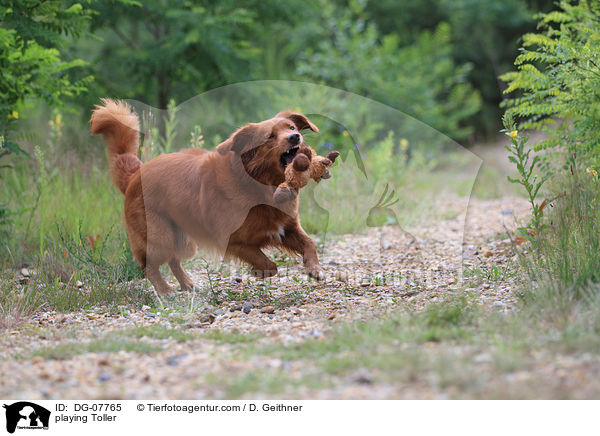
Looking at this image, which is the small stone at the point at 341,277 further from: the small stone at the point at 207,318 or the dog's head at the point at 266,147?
the small stone at the point at 207,318

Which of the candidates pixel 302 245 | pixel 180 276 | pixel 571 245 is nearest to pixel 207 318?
pixel 302 245

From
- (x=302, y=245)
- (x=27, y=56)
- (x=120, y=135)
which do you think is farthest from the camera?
(x=27, y=56)

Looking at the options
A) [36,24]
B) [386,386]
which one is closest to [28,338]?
[386,386]

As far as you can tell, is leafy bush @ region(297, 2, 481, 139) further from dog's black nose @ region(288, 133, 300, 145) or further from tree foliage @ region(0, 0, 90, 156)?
dog's black nose @ region(288, 133, 300, 145)

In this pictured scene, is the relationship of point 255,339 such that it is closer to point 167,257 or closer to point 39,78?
point 167,257

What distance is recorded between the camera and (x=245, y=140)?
391cm

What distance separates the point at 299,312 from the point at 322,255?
1525mm

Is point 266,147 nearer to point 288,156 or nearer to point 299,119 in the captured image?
point 288,156

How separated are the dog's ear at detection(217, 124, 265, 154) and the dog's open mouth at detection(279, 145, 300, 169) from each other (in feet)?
0.59

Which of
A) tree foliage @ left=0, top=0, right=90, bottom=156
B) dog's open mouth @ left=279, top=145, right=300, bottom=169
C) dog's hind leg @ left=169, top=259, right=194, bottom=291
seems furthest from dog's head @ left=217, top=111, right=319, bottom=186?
tree foliage @ left=0, top=0, right=90, bottom=156

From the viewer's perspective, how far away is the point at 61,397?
2527 millimetres

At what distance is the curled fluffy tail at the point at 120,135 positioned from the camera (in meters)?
4.60
